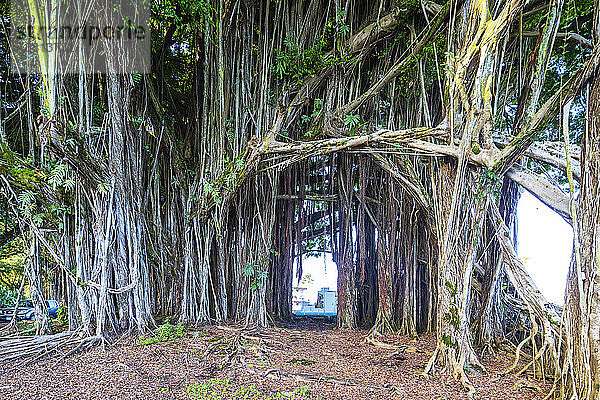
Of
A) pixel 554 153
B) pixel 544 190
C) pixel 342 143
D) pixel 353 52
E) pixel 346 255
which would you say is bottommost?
pixel 346 255

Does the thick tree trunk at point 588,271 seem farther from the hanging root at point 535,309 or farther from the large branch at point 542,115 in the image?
the hanging root at point 535,309

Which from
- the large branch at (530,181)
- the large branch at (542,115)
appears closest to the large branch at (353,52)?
the large branch at (530,181)

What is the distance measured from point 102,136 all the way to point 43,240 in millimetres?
Answer: 880

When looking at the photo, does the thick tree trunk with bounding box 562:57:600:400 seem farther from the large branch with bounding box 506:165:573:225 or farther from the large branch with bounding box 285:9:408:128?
the large branch with bounding box 285:9:408:128

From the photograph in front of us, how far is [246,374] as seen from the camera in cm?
229

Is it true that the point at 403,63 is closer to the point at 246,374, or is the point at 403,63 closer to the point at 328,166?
the point at 328,166

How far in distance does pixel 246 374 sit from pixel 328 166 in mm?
2452

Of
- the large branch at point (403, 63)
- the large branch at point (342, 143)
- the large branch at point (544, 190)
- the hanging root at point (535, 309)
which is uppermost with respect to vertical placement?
the large branch at point (403, 63)

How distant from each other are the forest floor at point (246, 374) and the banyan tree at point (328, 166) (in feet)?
0.71

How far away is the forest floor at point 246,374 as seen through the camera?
2.00m

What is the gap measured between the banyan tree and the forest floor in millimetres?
218

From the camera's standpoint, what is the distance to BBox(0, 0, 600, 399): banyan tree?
2.15m

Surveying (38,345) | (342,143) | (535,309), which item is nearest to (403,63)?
(342,143)

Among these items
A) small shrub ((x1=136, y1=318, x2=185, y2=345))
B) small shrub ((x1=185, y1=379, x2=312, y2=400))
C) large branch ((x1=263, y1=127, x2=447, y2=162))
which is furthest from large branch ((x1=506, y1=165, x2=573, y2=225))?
small shrub ((x1=136, y1=318, x2=185, y2=345))
